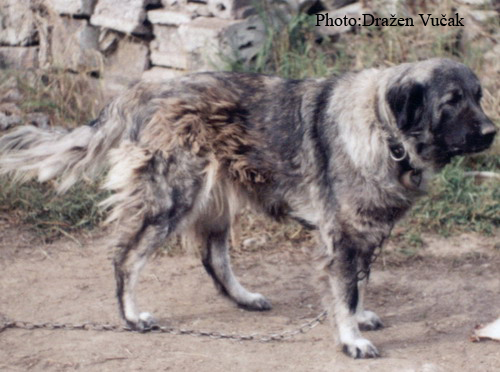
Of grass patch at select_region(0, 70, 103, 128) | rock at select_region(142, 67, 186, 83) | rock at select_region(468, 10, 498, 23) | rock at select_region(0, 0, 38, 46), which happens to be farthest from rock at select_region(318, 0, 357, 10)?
rock at select_region(0, 0, 38, 46)

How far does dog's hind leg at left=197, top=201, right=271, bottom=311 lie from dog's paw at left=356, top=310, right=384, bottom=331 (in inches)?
25.3

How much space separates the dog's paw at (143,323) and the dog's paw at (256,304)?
0.67 m

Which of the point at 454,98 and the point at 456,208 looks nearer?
the point at 454,98

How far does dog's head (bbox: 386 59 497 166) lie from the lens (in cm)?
407

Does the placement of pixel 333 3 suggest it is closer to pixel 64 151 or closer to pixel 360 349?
pixel 64 151

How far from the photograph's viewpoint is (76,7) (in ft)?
25.5

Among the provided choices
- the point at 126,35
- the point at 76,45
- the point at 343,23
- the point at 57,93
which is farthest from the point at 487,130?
the point at 76,45

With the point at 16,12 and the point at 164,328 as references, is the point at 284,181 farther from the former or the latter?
the point at 16,12

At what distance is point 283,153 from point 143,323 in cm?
129

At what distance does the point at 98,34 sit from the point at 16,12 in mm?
972

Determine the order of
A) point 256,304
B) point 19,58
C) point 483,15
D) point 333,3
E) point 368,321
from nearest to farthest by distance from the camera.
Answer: point 368,321, point 256,304, point 483,15, point 333,3, point 19,58

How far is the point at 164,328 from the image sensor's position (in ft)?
15.2

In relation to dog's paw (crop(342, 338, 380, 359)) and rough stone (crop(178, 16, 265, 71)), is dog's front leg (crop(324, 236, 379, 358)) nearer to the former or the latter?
dog's paw (crop(342, 338, 380, 359))

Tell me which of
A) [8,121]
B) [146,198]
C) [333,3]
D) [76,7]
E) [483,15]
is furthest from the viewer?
[76,7]
